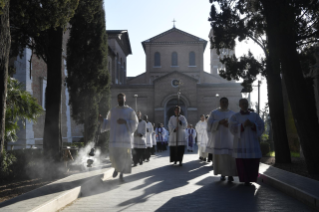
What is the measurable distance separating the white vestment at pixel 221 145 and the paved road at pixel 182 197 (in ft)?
1.24

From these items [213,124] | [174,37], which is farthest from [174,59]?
[213,124]

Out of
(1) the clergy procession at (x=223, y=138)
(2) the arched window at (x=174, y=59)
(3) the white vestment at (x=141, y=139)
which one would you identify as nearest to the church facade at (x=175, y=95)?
(2) the arched window at (x=174, y=59)

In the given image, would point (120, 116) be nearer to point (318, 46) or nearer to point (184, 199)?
point (184, 199)

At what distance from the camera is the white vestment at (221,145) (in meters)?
9.70

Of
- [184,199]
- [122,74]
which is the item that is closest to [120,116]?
[184,199]

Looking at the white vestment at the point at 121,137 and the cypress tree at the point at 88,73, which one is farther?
the cypress tree at the point at 88,73

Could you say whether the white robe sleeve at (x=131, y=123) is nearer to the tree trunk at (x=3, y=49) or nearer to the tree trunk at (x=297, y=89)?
the tree trunk at (x=3, y=49)

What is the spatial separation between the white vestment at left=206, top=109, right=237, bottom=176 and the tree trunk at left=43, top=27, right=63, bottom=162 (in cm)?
427

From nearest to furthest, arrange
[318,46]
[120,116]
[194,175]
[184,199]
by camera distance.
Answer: [184,199] < [120,116] < [194,175] < [318,46]

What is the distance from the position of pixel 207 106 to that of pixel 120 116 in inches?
1447

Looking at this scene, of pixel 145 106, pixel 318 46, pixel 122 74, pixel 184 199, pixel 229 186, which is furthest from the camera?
pixel 122 74

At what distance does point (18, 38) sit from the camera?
1129 cm

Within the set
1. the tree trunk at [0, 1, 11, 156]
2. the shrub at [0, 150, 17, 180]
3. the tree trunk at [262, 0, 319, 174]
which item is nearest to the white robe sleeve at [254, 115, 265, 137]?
the tree trunk at [262, 0, 319, 174]

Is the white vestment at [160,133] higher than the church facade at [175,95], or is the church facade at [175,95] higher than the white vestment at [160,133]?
the church facade at [175,95]
